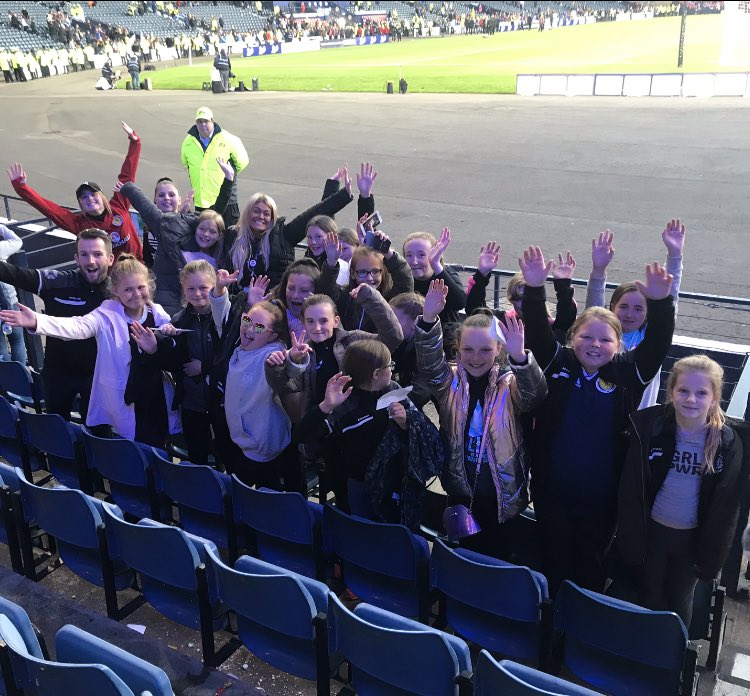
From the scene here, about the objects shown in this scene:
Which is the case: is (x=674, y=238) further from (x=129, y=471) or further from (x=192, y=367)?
(x=129, y=471)

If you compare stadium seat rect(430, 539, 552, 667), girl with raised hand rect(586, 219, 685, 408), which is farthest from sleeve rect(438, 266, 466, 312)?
stadium seat rect(430, 539, 552, 667)

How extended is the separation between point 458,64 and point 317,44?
23.6m

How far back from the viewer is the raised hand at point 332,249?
5373 mm

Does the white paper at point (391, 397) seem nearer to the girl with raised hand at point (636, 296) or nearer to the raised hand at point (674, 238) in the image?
the girl with raised hand at point (636, 296)

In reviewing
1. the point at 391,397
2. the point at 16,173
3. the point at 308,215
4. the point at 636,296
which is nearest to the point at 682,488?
the point at 636,296

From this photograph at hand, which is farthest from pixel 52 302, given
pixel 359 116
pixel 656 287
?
pixel 359 116

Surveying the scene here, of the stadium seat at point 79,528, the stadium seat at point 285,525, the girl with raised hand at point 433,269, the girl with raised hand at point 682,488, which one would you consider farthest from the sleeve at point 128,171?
the girl with raised hand at point 682,488

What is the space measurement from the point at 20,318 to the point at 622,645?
3737 mm

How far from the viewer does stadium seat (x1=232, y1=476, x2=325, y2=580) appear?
382 centimetres

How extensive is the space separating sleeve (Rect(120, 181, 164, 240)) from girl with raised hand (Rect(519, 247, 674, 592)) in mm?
4069

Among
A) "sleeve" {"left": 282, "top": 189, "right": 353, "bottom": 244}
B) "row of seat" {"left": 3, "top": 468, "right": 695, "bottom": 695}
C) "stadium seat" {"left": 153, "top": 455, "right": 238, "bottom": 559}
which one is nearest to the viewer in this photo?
"row of seat" {"left": 3, "top": 468, "right": 695, "bottom": 695}

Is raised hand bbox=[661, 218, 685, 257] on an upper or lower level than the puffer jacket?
upper

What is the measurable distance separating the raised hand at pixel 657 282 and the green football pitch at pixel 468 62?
3219 centimetres

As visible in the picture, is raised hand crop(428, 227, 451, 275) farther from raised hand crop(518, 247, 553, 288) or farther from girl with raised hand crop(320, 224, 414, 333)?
raised hand crop(518, 247, 553, 288)
